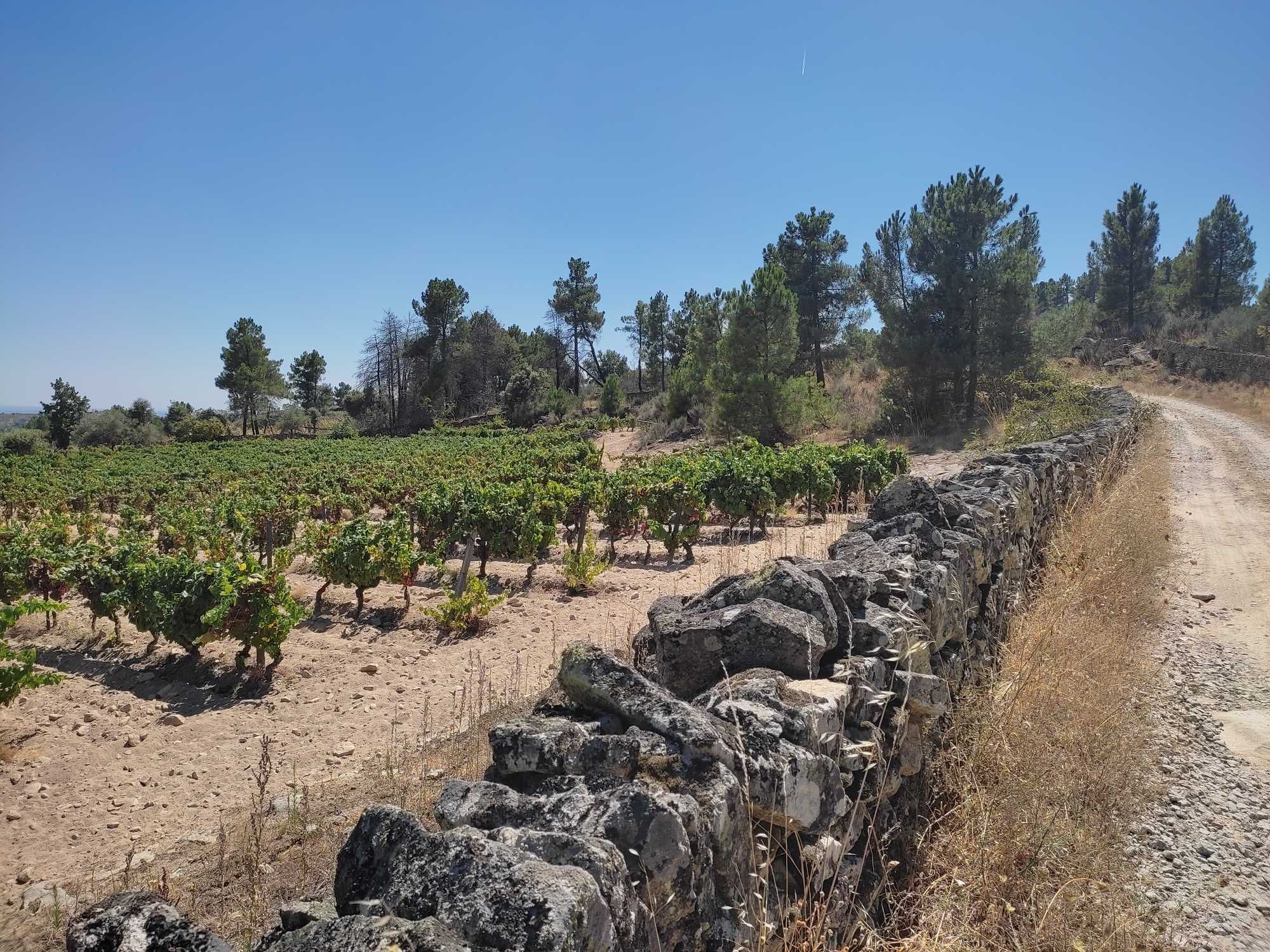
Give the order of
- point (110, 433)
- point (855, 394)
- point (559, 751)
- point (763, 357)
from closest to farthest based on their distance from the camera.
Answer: point (559, 751) → point (763, 357) → point (855, 394) → point (110, 433)

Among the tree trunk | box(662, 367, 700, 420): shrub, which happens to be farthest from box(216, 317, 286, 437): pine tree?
the tree trunk

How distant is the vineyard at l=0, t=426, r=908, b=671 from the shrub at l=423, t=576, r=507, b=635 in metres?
0.02

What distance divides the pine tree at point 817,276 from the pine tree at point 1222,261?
26.7 m

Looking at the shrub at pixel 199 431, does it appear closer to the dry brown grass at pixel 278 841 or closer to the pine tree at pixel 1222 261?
the dry brown grass at pixel 278 841

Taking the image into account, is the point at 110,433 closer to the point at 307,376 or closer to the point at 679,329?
the point at 307,376

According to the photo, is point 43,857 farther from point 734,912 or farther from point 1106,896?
point 1106,896

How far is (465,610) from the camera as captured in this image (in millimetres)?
9766

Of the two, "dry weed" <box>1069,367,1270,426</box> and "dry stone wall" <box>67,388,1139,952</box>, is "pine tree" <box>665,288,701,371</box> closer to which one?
"dry weed" <box>1069,367,1270,426</box>

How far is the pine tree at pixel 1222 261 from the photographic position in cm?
4553

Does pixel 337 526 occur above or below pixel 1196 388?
below

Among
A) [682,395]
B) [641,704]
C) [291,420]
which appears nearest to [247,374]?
[291,420]

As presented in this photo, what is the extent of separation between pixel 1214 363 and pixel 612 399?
39514 millimetres

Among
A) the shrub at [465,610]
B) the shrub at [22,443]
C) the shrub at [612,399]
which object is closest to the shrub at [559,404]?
the shrub at [612,399]

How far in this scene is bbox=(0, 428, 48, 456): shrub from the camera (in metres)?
52.9
